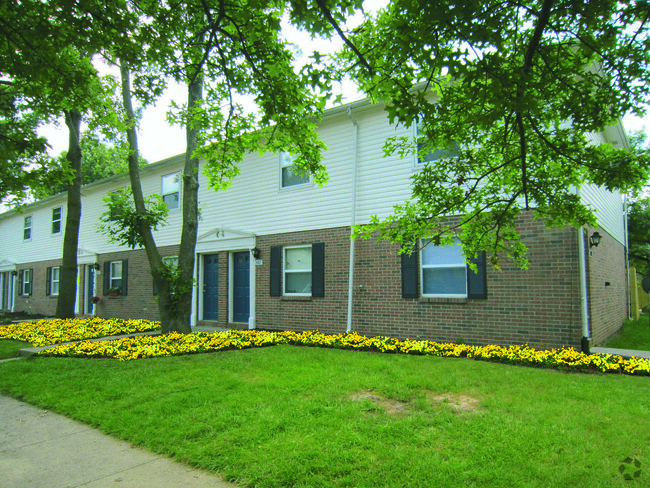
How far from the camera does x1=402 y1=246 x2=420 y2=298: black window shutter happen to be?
9375 millimetres

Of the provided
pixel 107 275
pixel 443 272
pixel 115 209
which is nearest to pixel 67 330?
pixel 115 209

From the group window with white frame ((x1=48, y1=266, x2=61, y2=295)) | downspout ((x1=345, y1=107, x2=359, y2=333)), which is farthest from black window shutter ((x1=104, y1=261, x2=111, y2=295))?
downspout ((x1=345, y1=107, x2=359, y2=333))

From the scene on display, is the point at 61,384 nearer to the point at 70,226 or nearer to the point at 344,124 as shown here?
the point at 344,124

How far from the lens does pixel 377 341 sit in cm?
891

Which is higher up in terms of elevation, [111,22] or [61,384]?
[111,22]

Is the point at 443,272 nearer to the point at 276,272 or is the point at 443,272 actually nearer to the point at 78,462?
the point at 276,272

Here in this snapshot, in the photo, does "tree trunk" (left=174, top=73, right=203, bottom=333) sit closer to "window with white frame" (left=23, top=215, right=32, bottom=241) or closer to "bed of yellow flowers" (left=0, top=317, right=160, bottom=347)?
"bed of yellow flowers" (left=0, top=317, right=160, bottom=347)

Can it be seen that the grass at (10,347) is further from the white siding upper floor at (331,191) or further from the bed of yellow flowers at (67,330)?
the white siding upper floor at (331,191)

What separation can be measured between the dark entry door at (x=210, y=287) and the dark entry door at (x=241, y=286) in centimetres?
86

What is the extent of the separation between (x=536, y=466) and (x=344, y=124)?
361 inches

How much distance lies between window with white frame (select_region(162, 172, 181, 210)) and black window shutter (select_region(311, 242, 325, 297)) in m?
6.68

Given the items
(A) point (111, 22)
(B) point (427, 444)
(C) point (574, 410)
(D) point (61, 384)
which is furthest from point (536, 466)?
(D) point (61, 384)

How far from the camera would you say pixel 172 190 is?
15516 millimetres

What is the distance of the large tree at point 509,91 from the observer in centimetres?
296
